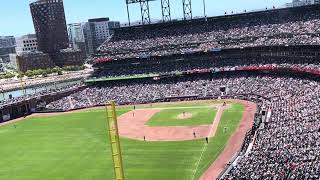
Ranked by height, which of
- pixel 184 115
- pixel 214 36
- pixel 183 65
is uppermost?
pixel 214 36

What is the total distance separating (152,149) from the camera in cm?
4947

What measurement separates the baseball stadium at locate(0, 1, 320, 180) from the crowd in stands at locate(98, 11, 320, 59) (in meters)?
0.27

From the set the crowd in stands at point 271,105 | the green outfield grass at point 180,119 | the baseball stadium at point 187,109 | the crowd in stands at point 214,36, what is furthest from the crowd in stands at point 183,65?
the green outfield grass at point 180,119

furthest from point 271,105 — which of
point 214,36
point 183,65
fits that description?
point 214,36

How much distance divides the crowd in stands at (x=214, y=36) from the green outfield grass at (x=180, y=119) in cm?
2055

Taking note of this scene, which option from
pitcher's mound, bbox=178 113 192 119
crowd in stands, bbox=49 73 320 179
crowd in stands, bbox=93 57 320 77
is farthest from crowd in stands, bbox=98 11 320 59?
pitcher's mound, bbox=178 113 192 119

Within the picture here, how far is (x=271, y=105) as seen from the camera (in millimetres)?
58250

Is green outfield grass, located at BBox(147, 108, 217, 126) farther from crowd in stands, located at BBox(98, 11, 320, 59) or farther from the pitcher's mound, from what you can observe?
crowd in stands, located at BBox(98, 11, 320, 59)

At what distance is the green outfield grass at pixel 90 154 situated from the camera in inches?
1683

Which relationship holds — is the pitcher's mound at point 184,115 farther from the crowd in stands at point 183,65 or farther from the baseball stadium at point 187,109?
the crowd in stands at point 183,65

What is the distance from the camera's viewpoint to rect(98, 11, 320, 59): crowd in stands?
79250 mm

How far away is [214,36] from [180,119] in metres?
33.8

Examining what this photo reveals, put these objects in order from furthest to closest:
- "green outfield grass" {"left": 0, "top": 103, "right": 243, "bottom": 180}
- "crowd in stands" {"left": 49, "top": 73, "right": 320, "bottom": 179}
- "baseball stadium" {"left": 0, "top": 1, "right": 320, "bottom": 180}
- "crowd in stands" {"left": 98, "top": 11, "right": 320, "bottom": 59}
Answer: "crowd in stands" {"left": 98, "top": 11, "right": 320, "bottom": 59}
"green outfield grass" {"left": 0, "top": 103, "right": 243, "bottom": 180}
"baseball stadium" {"left": 0, "top": 1, "right": 320, "bottom": 180}
"crowd in stands" {"left": 49, "top": 73, "right": 320, "bottom": 179}

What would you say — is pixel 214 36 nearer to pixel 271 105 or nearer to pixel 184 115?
pixel 184 115
